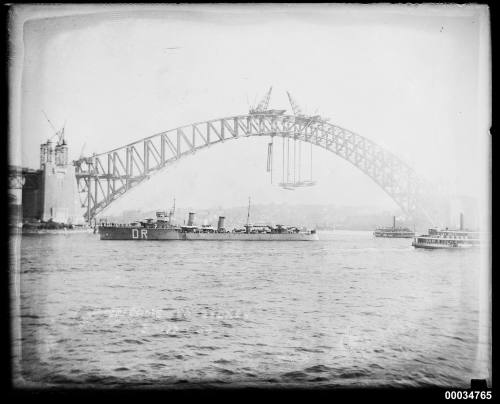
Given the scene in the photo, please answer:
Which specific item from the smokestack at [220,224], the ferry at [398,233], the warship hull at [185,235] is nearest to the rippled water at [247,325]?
the smokestack at [220,224]

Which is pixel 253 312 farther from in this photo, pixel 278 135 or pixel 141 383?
pixel 278 135

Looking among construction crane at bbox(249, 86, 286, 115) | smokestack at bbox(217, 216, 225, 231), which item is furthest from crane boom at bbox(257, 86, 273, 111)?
smokestack at bbox(217, 216, 225, 231)

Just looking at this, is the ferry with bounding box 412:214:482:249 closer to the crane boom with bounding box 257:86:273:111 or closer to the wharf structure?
the crane boom with bounding box 257:86:273:111

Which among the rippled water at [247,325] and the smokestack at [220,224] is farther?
the smokestack at [220,224]

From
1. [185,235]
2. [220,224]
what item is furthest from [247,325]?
[185,235]

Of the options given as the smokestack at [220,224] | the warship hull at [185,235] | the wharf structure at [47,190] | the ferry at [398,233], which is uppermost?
the wharf structure at [47,190]

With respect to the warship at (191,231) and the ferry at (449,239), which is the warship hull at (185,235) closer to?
the warship at (191,231)
